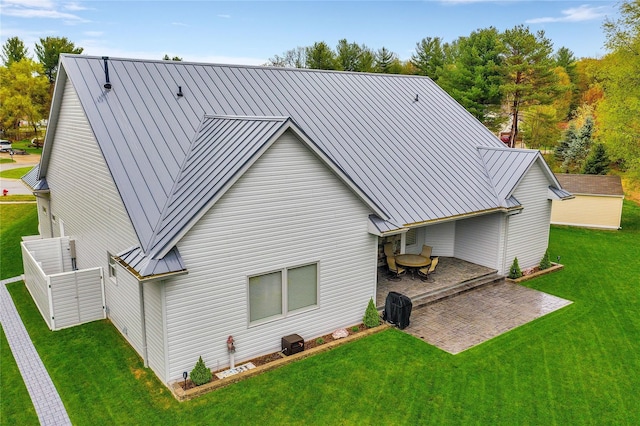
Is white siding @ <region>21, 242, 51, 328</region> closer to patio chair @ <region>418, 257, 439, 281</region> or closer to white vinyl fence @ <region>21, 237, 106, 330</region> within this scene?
white vinyl fence @ <region>21, 237, 106, 330</region>

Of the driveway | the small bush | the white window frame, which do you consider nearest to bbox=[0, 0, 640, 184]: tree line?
the driveway

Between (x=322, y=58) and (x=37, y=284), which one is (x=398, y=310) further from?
(x=322, y=58)

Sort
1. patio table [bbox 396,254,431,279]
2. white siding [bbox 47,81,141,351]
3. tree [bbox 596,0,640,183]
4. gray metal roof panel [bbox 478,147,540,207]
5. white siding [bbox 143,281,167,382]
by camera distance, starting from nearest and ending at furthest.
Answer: white siding [bbox 143,281,167,382]
white siding [bbox 47,81,141,351]
patio table [bbox 396,254,431,279]
gray metal roof panel [bbox 478,147,540,207]
tree [bbox 596,0,640,183]

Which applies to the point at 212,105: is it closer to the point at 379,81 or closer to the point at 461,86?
the point at 379,81

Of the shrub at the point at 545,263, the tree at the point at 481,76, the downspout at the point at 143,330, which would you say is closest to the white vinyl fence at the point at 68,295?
the downspout at the point at 143,330

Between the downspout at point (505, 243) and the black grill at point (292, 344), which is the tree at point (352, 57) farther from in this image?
the black grill at point (292, 344)

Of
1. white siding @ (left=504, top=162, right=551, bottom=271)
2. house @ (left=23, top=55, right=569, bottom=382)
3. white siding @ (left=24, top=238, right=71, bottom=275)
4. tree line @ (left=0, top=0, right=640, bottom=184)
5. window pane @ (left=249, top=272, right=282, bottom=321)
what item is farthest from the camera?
tree line @ (left=0, top=0, right=640, bottom=184)
